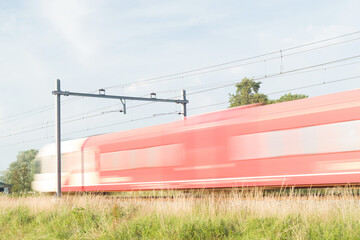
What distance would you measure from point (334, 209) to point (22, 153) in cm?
8895

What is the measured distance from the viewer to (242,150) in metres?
13.3

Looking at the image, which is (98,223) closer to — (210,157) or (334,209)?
(334,209)

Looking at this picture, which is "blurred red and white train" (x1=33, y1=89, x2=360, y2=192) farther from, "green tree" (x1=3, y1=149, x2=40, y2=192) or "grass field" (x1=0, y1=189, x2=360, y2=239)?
"green tree" (x1=3, y1=149, x2=40, y2=192)

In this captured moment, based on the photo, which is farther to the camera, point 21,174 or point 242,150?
point 21,174

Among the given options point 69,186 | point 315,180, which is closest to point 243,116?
point 315,180

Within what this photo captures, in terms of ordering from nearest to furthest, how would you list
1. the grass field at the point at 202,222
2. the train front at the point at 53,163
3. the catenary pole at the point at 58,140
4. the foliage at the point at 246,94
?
the grass field at the point at 202,222, the catenary pole at the point at 58,140, the train front at the point at 53,163, the foliage at the point at 246,94

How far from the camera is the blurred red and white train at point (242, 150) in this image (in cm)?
1112

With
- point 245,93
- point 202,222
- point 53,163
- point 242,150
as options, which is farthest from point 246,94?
point 202,222

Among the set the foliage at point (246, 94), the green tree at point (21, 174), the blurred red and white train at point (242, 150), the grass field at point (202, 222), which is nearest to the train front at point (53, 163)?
the blurred red and white train at point (242, 150)

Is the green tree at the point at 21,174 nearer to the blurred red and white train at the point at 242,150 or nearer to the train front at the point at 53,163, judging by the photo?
the train front at the point at 53,163

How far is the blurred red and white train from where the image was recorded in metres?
11.1

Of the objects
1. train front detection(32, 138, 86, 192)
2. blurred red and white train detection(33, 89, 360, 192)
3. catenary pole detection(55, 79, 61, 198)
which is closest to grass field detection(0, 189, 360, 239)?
blurred red and white train detection(33, 89, 360, 192)

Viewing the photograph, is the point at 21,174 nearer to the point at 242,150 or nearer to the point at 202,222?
the point at 242,150

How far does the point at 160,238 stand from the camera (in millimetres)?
7207
